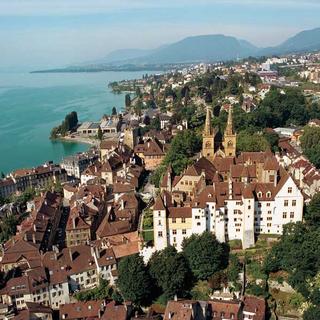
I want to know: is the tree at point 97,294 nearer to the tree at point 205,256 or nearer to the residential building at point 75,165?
the tree at point 205,256

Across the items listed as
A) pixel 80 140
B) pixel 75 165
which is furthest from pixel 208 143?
pixel 80 140

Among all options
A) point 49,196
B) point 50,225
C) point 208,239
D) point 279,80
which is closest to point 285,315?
point 208,239

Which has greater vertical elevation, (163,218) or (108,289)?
(163,218)

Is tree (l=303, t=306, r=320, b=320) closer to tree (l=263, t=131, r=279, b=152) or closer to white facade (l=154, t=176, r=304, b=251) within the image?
white facade (l=154, t=176, r=304, b=251)

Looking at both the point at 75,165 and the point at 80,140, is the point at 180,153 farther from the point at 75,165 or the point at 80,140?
the point at 80,140

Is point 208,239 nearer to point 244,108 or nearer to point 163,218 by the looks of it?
point 163,218

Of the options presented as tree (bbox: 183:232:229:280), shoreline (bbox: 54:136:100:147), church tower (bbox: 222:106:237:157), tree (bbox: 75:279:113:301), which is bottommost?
tree (bbox: 75:279:113:301)

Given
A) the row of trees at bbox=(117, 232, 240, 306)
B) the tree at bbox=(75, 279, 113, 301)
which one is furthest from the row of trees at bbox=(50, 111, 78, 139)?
the row of trees at bbox=(117, 232, 240, 306)
